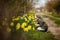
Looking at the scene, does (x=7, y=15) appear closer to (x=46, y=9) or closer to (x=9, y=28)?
(x=9, y=28)

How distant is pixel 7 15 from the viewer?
1.18m

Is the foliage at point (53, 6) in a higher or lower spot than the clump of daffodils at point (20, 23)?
higher

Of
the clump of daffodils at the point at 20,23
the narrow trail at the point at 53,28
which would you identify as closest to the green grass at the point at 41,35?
the narrow trail at the point at 53,28

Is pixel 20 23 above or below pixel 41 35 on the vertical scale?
above

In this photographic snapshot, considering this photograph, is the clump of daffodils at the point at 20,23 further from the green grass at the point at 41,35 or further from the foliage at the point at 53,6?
the foliage at the point at 53,6

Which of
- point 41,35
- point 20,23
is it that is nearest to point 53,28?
point 41,35

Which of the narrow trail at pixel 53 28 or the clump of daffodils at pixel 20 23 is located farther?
the narrow trail at pixel 53 28

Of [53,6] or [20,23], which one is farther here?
[53,6]

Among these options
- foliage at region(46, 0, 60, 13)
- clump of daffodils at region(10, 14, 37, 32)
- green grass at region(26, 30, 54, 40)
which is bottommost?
green grass at region(26, 30, 54, 40)

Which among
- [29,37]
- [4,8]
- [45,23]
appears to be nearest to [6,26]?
[4,8]

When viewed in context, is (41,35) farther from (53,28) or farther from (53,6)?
(53,6)

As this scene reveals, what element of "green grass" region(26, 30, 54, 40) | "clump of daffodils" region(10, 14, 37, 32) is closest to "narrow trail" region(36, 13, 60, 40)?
"green grass" region(26, 30, 54, 40)

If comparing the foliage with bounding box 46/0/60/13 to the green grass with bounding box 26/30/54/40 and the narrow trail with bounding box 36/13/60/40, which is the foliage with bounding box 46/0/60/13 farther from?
the green grass with bounding box 26/30/54/40

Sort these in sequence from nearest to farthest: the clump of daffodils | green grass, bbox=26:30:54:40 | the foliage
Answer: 1. the clump of daffodils
2. green grass, bbox=26:30:54:40
3. the foliage
